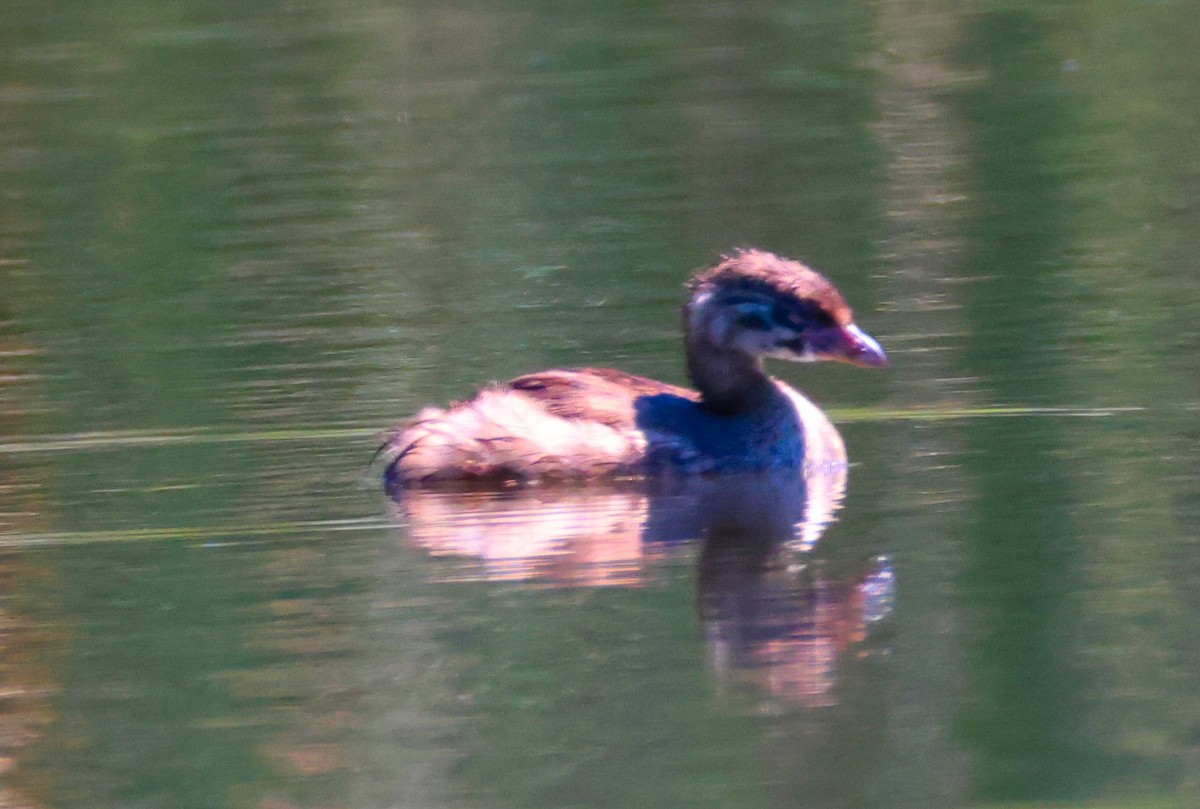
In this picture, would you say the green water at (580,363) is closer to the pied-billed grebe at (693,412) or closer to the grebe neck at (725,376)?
the pied-billed grebe at (693,412)

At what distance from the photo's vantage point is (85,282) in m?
14.0

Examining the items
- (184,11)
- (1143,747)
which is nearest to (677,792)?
(1143,747)

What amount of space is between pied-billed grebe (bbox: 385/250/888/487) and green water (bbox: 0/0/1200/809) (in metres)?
0.29

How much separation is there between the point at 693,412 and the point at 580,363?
5.50 ft

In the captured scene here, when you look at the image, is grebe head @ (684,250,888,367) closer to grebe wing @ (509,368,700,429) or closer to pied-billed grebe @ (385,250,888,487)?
pied-billed grebe @ (385,250,888,487)

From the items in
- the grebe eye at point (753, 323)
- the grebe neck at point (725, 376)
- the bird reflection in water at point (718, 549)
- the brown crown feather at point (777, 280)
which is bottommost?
the bird reflection in water at point (718, 549)

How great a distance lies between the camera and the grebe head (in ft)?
32.8

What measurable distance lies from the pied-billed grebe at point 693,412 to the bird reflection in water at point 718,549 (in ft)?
0.33

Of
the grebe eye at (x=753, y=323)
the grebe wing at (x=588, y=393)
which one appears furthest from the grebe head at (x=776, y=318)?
the grebe wing at (x=588, y=393)

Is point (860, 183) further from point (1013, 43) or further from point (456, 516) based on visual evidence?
point (456, 516)

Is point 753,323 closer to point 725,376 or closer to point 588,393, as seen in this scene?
point 725,376

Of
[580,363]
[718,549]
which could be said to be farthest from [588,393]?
[580,363]

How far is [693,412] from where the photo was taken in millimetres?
9953

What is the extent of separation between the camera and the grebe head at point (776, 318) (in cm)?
999
